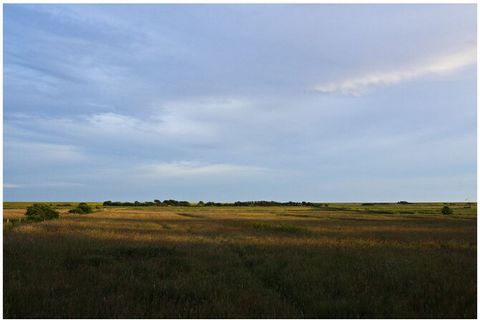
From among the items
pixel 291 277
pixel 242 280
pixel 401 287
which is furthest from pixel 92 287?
pixel 401 287

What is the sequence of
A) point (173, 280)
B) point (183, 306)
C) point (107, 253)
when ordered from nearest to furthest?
point (183, 306), point (173, 280), point (107, 253)

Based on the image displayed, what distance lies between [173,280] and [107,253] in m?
5.40

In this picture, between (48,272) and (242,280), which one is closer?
(242,280)

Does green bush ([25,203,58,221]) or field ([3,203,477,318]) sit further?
green bush ([25,203,58,221])

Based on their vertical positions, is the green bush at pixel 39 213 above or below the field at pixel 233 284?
below

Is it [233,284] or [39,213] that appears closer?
[233,284]

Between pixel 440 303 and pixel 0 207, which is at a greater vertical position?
pixel 0 207

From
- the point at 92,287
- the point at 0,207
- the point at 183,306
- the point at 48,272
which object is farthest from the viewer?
the point at 48,272

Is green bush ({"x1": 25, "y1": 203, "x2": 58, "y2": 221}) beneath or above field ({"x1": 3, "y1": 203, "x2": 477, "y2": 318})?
beneath

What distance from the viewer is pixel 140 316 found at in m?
6.89

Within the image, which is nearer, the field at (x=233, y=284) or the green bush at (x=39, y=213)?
the field at (x=233, y=284)

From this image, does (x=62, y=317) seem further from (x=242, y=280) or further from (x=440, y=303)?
(x=440, y=303)

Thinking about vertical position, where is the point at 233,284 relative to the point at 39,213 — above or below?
above

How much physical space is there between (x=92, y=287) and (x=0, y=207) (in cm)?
289
